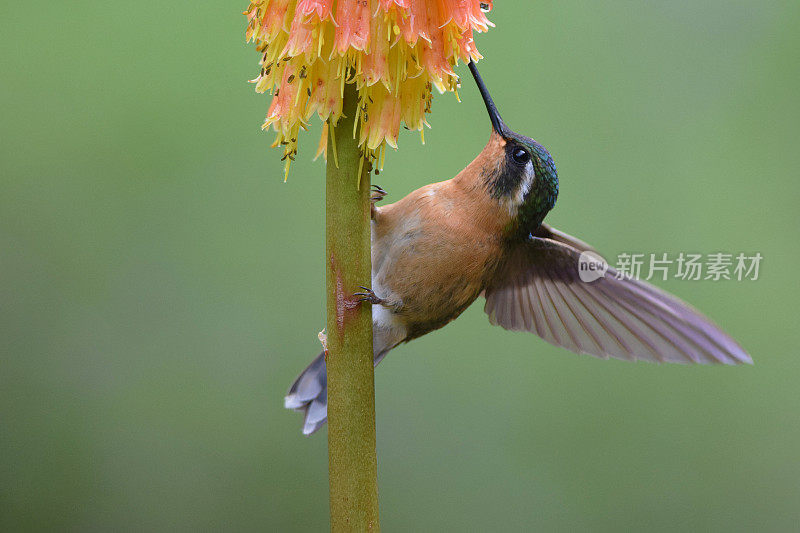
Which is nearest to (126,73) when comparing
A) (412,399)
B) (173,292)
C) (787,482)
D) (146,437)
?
(173,292)

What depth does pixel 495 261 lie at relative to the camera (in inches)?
92.5

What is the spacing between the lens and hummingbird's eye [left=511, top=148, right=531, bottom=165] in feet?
7.19

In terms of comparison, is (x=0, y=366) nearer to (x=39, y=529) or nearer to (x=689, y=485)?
(x=39, y=529)

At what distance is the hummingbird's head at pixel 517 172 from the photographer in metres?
2.19

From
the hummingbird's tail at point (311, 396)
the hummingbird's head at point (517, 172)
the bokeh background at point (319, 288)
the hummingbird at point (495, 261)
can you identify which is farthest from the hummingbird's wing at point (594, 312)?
the bokeh background at point (319, 288)

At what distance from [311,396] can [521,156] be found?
112 centimetres

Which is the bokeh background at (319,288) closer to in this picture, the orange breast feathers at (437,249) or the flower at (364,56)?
the orange breast feathers at (437,249)

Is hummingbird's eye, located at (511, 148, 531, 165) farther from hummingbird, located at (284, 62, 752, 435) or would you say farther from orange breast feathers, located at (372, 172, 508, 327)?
orange breast feathers, located at (372, 172, 508, 327)

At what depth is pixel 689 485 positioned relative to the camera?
142 inches

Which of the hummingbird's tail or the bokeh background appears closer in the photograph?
the hummingbird's tail

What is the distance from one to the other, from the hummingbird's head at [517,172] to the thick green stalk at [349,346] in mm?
887

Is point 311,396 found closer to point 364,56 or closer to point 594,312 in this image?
point 594,312

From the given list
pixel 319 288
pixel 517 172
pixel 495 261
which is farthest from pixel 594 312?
pixel 319 288

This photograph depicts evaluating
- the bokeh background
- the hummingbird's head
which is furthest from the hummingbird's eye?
the bokeh background
